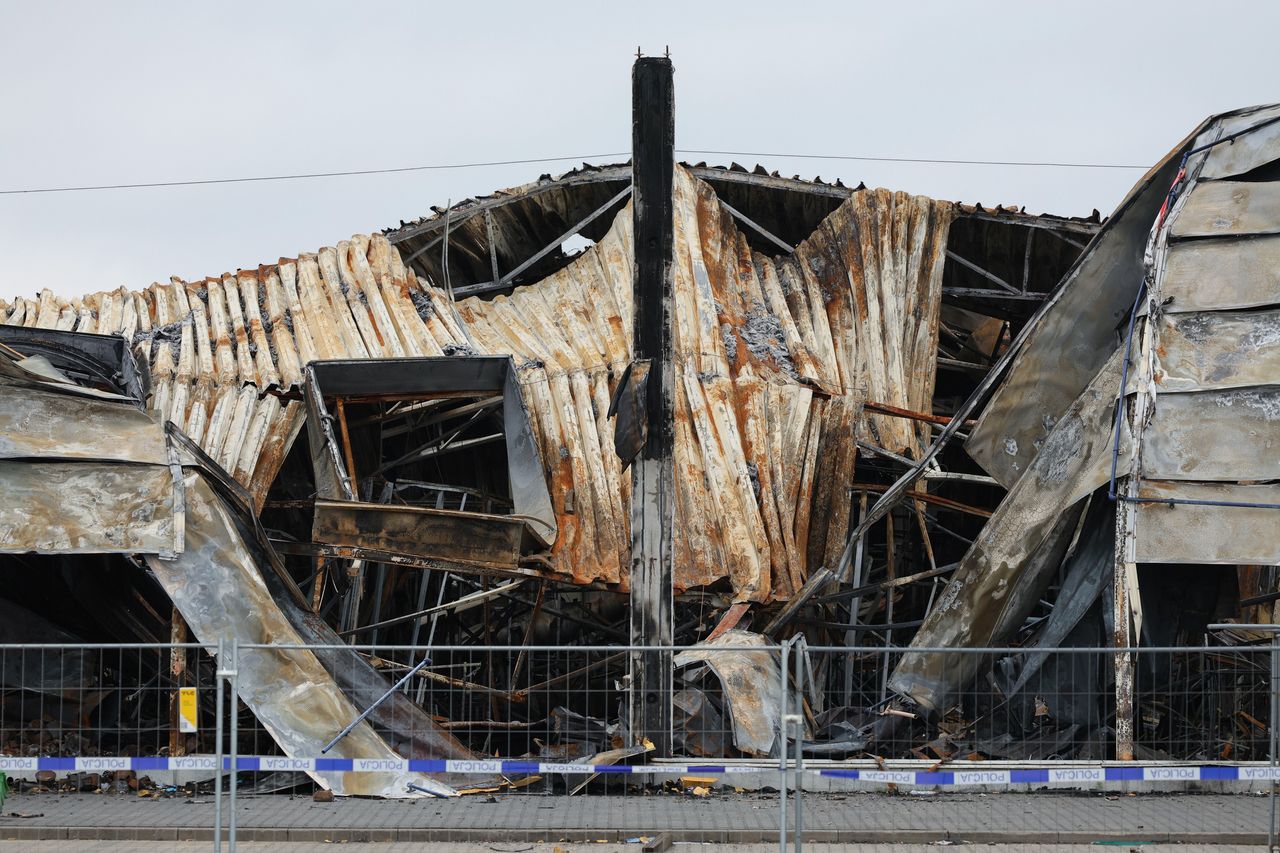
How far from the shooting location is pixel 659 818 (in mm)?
11609

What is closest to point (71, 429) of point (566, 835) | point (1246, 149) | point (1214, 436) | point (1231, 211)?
point (566, 835)

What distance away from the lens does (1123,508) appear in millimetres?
12984

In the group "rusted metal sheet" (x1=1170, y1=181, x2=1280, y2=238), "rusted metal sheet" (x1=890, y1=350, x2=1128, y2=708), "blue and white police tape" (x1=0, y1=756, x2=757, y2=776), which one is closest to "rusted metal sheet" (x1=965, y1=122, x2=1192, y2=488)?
"rusted metal sheet" (x1=890, y1=350, x2=1128, y2=708)

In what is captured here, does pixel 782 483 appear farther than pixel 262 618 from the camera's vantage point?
Yes

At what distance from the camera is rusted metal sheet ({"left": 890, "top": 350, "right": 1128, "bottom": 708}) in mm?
13891

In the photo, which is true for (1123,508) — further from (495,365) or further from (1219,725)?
(495,365)

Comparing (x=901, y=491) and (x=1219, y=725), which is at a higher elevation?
(x=901, y=491)

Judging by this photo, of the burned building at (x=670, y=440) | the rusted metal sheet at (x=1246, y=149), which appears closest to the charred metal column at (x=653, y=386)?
the burned building at (x=670, y=440)

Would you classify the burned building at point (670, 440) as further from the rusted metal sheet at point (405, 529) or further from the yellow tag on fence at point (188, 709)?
the yellow tag on fence at point (188, 709)

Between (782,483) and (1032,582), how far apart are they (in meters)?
3.56

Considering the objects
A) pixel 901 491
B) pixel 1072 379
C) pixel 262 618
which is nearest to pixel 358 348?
pixel 262 618

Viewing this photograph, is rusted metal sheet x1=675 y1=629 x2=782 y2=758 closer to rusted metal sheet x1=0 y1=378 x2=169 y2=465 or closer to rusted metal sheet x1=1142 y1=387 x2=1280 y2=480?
rusted metal sheet x1=1142 y1=387 x2=1280 y2=480

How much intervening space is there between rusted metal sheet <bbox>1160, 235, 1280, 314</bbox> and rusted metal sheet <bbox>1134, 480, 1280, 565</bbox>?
195 cm

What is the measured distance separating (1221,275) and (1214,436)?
72.5 inches
